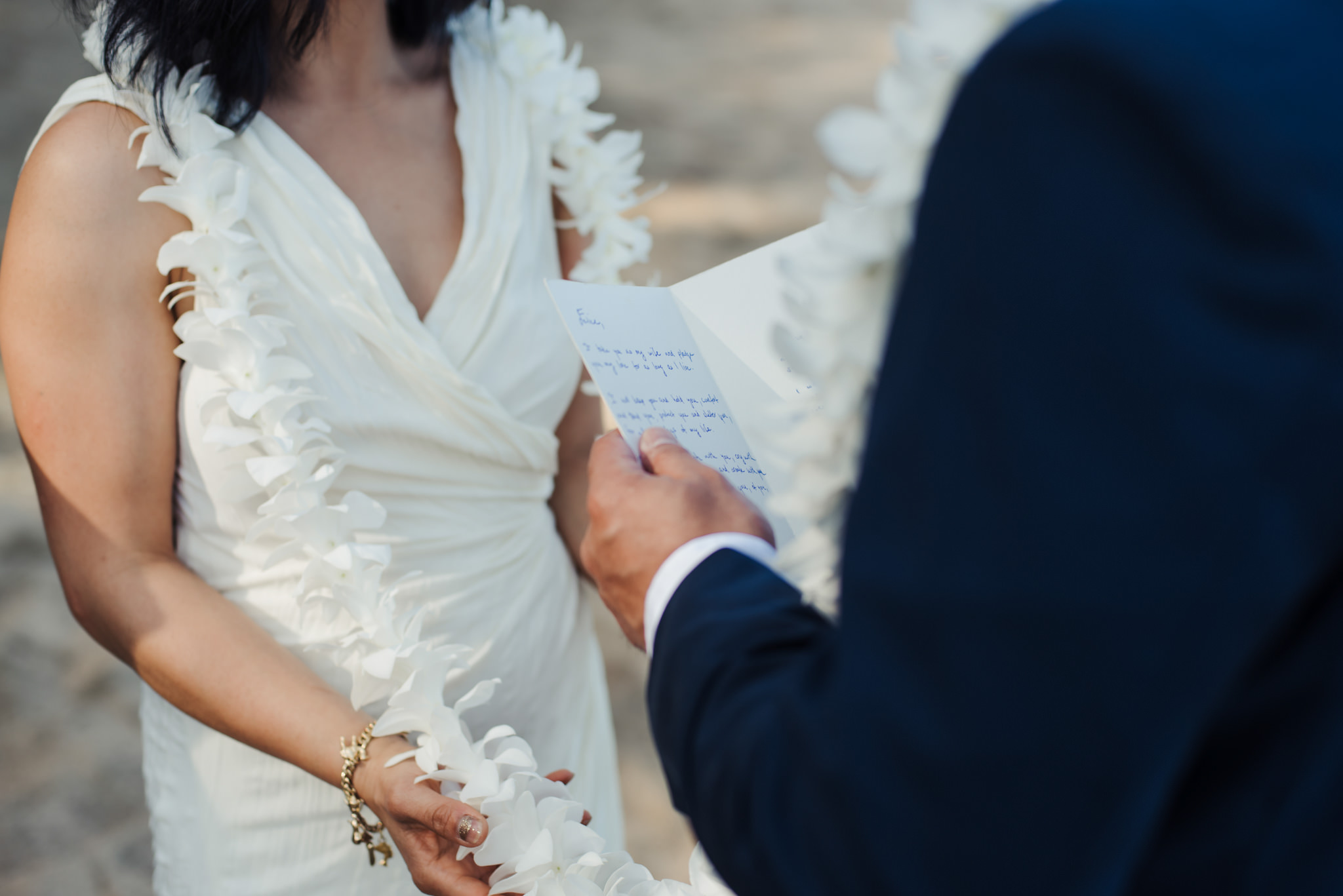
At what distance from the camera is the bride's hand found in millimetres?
1111

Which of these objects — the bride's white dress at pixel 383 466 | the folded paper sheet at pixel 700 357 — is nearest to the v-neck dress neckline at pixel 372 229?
the bride's white dress at pixel 383 466

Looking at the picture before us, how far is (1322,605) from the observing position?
49cm

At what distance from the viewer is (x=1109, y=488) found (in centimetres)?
44

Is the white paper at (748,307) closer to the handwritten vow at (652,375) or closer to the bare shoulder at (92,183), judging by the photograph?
the handwritten vow at (652,375)

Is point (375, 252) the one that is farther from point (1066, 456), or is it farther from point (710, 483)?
point (1066, 456)

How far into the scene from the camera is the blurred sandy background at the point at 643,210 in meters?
2.65

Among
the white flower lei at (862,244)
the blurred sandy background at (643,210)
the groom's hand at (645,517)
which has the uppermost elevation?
the white flower lei at (862,244)

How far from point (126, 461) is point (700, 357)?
27.1 inches

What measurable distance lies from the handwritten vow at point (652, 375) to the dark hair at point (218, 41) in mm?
601

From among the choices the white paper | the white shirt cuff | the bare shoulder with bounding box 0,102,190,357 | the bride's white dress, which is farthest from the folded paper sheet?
the bare shoulder with bounding box 0,102,190,357

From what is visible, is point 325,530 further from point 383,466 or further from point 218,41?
point 218,41

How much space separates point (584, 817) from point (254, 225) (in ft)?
2.77

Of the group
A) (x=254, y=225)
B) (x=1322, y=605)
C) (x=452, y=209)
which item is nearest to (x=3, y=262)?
(x=254, y=225)

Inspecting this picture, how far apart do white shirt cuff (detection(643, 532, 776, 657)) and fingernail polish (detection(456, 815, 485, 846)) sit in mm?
453
